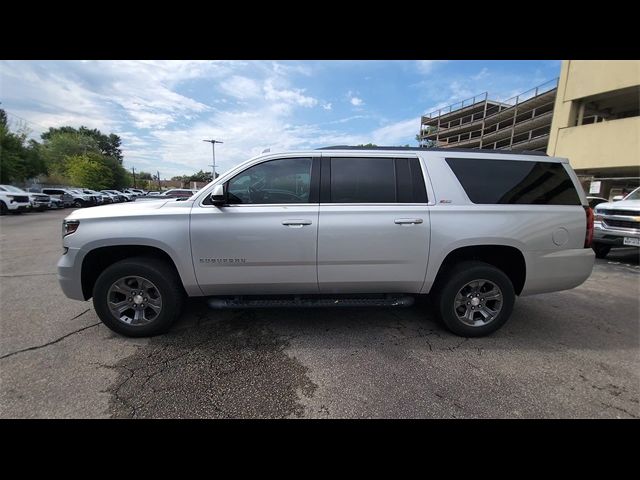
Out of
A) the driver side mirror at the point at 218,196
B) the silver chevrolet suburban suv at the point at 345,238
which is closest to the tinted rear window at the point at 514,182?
the silver chevrolet suburban suv at the point at 345,238

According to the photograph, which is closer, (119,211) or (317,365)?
(317,365)

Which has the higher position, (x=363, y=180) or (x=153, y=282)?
(x=363, y=180)

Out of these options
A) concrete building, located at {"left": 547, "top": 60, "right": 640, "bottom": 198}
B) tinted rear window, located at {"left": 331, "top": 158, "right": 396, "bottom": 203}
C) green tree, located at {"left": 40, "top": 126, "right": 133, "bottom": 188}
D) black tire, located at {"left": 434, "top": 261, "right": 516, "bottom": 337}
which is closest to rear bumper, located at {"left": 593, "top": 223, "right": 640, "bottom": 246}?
black tire, located at {"left": 434, "top": 261, "right": 516, "bottom": 337}

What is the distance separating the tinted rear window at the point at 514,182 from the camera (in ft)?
9.82

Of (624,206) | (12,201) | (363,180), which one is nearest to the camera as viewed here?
(363,180)

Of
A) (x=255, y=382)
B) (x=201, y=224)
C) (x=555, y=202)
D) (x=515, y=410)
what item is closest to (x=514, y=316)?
(x=555, y=202)

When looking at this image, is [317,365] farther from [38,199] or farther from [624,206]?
[38,199]

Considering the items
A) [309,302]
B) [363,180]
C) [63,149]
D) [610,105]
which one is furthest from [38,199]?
[63,149]

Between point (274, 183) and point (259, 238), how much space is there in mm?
638

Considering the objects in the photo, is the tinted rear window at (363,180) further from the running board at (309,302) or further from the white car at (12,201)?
the white car at (12,201)

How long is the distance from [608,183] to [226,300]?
821 inches

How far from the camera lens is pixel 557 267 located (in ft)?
9.93

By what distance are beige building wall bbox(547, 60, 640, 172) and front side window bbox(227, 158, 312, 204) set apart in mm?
18060

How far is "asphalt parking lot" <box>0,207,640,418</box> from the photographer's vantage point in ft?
6.91
